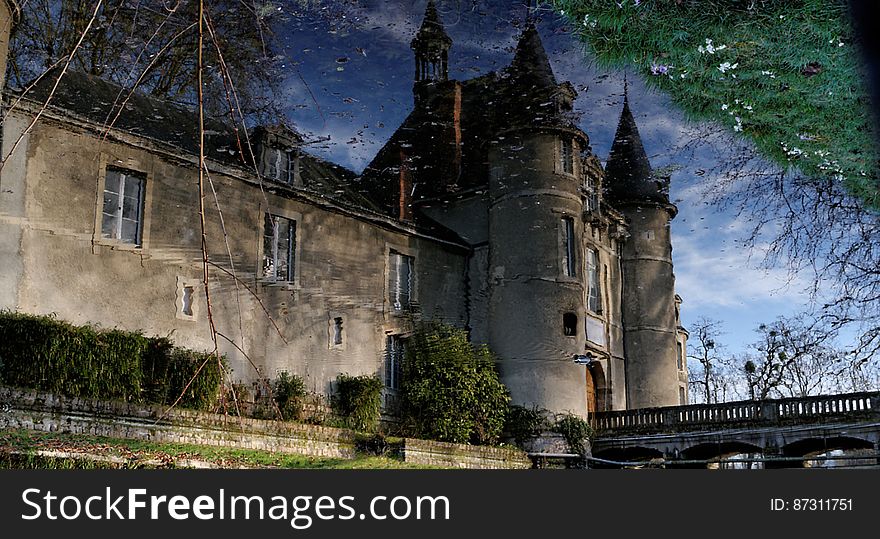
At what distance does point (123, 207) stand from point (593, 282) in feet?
29.5

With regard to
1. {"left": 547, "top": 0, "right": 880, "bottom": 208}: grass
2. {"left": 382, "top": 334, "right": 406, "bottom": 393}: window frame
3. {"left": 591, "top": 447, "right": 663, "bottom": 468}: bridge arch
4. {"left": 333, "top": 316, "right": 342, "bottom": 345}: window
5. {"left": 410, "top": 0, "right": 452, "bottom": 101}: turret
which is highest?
{"left": 410, "top": 0, "right": 452, "bottom": 101}: turret

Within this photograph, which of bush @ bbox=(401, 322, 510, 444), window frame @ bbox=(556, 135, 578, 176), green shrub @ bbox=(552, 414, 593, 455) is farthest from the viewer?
window frame @ bbox=(556, 135, 578, 176)

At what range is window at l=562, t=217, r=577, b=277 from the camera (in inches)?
600

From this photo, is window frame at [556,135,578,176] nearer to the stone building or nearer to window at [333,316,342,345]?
the stone building

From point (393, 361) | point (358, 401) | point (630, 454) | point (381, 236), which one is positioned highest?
point (381, 236)

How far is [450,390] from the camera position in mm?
13539

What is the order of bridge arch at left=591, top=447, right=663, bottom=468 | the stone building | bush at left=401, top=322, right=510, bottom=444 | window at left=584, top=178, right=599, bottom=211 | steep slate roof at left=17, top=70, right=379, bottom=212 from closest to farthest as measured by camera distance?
the stone building
steep slate roof at left=17, top=70, right=379, bottom=212
bush at left=401, top=322, right=510, bottom=444
bridge arch at left=591, top=447, right=663, bottom=468
window at left=584, top=178, right=599, bottom=211

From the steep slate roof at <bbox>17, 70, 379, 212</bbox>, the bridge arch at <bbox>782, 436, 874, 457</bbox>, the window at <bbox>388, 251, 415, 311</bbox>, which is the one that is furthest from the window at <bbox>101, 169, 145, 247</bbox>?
the bridge arch at <bbox>782, 436, 874, 457</bbox>

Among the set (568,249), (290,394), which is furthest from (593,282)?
(290,394)

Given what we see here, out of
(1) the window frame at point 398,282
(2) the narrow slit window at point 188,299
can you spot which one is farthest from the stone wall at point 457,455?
(2) the narrow slit window at point 188,299

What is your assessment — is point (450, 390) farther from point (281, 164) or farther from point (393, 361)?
point (281, 164)

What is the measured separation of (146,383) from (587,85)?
31.1 feet

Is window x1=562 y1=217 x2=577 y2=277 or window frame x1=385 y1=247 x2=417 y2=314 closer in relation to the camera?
window frame x1=385 y1=247 x2=417 y2=314

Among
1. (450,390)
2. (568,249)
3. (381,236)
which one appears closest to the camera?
(450,390)
